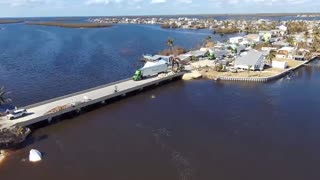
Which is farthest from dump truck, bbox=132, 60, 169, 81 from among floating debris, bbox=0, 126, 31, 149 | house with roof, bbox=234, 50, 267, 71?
floating debris, bbox=0, 126, 31, 149

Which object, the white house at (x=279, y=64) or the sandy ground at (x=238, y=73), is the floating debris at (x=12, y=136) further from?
the white house at (x=279, y=64)

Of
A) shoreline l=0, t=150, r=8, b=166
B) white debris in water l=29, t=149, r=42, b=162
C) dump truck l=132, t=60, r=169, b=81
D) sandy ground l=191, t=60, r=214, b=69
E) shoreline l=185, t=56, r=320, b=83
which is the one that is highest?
dump truck l=132, t=60, r=169, b=81

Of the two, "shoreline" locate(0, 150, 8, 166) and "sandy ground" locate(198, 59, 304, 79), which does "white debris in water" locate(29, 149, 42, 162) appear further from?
"sandy ground" locate(198, 59, 304, 79)

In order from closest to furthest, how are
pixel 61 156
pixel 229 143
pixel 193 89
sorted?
pixel 61 156 < pixel 229 143 < pixel 193 89

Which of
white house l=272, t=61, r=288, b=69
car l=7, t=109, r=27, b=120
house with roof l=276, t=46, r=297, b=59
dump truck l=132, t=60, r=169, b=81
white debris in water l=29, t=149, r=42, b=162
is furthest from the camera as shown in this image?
house with roof l=276, t=46, r=297, b=59

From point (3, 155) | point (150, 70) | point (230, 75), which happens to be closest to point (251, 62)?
point (230, 75)

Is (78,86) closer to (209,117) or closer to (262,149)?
(209,117)

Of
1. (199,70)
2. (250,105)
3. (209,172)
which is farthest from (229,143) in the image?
(199,70)
